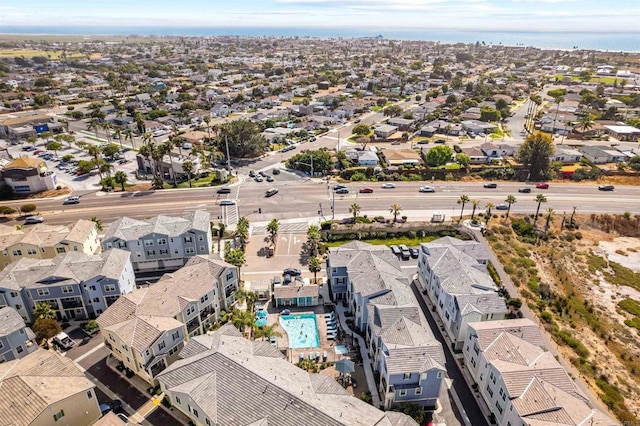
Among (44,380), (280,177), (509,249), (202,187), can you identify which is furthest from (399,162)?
(44,380)

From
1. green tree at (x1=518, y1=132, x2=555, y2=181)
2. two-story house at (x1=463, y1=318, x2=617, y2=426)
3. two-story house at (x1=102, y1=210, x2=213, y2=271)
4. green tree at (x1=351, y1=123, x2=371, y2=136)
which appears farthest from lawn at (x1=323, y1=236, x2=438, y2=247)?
green tree at (x1=351, y1=123, x2=371, y2=136)

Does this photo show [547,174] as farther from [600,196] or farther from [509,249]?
[509,249]

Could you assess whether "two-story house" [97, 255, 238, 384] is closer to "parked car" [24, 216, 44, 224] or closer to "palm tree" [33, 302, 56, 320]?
"palm tree" [33, 302, 56, 320]

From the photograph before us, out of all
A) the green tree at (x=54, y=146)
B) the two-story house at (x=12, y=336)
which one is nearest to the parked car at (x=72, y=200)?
the green tree at (x=54, y=146)

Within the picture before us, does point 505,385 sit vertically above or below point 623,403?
above

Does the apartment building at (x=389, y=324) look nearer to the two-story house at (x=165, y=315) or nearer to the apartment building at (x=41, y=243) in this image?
the two-story house at (x=165, y=315)
